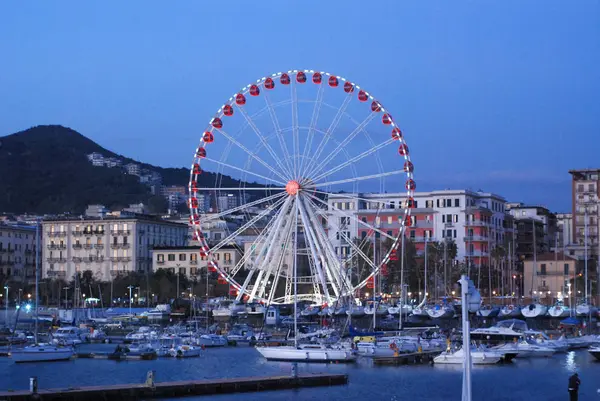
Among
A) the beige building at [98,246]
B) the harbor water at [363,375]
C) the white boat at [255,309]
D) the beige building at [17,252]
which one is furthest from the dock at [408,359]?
the beige building at [17,252]

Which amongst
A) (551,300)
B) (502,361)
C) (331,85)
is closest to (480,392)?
(502,361)

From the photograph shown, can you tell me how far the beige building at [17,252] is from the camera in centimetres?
15688

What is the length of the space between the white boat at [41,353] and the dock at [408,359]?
20.7 m

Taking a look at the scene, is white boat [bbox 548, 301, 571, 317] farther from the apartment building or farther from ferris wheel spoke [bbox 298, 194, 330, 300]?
ferris wheel spoke [bbox 298, 194, 330, 300]

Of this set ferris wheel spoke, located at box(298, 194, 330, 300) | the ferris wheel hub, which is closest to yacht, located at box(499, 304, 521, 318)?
ferris wheel spoke, located at box(298, 194, 330, 300)

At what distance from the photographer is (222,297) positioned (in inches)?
5566

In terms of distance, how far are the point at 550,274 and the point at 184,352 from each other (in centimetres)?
7531

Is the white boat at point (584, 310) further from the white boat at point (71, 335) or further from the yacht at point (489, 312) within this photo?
the white boat at point (71, 335)

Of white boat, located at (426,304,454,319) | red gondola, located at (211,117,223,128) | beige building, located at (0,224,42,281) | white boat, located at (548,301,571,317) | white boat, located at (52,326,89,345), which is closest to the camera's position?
red gondola, located at (211,117,223,128)

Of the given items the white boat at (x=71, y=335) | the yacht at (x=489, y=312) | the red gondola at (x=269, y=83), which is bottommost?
the white boat at (x=71, y=335)

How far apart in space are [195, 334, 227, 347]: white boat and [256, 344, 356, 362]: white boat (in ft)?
54.1

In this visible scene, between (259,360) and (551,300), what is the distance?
219ft

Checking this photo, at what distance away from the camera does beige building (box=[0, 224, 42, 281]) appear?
515 feet

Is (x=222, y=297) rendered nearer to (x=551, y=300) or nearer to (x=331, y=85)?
(x=551, y=300)
